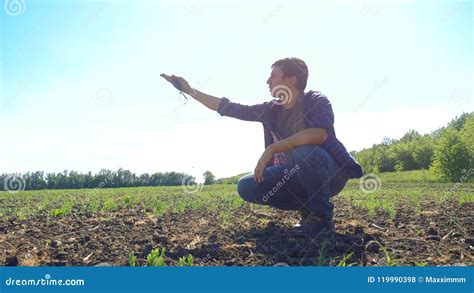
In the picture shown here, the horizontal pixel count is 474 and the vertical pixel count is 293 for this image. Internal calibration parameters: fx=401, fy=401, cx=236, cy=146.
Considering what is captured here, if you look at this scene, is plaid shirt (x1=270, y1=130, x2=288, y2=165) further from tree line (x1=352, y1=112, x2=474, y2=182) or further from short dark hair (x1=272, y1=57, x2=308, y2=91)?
tree line (x1=352, y1=112, x2=474, y2=182)

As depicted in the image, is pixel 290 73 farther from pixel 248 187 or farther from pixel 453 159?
pixel 453 159

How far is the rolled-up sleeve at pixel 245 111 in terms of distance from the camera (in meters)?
4.46

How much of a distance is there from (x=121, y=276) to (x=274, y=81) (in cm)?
244

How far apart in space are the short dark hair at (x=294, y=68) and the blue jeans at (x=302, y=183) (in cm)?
74

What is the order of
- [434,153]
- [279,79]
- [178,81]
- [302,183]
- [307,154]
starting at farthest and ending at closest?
[434,153], [178,81], [279,79], [302,183], [307,154]

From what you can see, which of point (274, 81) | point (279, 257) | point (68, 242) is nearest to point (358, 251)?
point (279, 257)

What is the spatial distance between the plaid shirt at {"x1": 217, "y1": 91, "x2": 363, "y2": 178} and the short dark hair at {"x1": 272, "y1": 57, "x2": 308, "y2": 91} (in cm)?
18

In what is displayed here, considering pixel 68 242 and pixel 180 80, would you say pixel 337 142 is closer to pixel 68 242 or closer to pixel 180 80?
pixel 180 80

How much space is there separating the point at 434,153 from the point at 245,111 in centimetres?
4461

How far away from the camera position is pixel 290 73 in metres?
4.06

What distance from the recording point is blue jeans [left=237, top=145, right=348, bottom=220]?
12.7 feet

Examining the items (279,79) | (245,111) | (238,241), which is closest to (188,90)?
(245,111)

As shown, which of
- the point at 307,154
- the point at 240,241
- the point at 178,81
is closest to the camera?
the point at 240,241

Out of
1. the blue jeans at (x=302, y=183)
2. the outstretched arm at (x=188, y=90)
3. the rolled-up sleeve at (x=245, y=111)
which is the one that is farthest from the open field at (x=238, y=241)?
the outstretched arm at (x=188, y=90)
